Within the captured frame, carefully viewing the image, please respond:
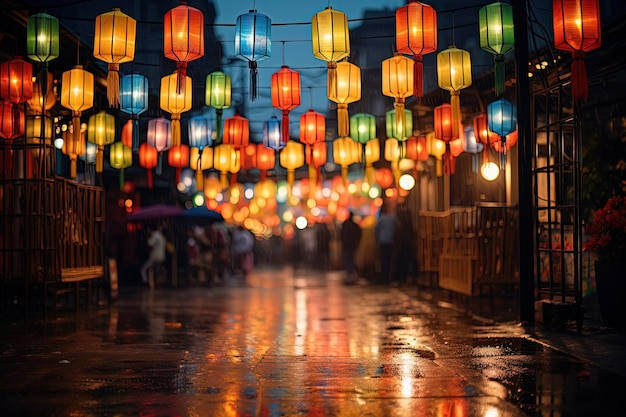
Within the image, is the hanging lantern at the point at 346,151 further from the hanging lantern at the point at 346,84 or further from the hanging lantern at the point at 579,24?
the hanging lantern at the point at 579,24

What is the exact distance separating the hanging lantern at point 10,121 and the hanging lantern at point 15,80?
61 centimetres

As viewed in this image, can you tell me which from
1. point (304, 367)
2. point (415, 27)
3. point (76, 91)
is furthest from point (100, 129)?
point (304, 367)

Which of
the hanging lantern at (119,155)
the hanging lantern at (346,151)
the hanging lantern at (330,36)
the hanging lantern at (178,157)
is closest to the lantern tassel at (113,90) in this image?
the hanging lantern at (330,36)

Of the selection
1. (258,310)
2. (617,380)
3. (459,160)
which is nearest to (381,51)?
(459,160)

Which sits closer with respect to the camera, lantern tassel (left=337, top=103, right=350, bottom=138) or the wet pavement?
the wet pavement

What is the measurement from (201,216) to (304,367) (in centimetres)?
2237

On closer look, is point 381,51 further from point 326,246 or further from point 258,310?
point 258,310

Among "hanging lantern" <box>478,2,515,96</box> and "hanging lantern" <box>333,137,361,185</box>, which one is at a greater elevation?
"hanging lantern" <box>478,2,515,96</box>

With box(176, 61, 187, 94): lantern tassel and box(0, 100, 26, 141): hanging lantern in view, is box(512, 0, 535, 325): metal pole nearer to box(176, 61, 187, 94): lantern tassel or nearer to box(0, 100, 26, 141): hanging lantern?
box(176, 61, 187, 94): lantern tassel

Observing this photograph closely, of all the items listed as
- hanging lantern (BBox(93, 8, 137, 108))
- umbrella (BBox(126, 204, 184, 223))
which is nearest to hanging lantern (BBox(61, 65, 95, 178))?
hanging lantern (BBox(93, 8, 137, 108))

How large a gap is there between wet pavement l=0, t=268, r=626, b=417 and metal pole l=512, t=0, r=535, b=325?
0.78 meters

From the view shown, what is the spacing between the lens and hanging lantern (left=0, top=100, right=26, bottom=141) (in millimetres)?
16906

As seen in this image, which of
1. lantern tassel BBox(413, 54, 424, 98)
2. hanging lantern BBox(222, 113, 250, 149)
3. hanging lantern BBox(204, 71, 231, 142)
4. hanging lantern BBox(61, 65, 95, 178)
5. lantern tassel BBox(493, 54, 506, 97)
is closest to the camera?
lantern tassel BBox(493, 54, 506, 97)

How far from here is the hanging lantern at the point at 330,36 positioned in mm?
15281
